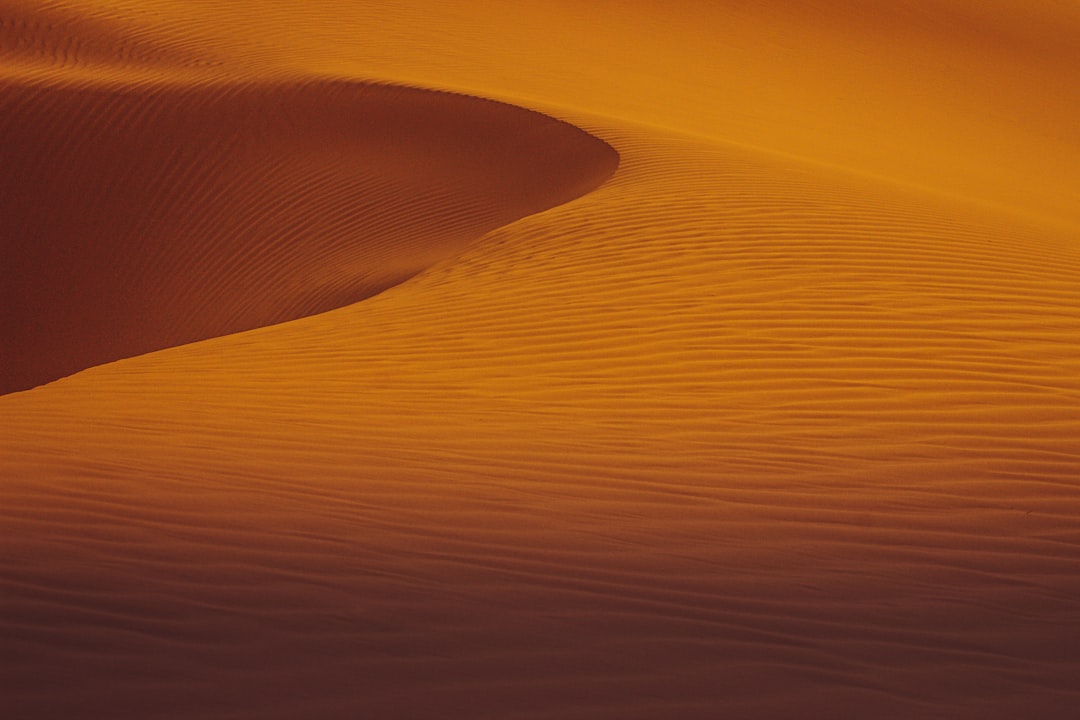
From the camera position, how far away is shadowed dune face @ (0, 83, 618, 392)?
10547 mm

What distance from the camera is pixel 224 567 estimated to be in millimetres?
3389

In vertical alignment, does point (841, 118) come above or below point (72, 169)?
above

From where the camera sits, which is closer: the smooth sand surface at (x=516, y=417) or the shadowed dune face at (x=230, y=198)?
the smooth sand surface at (x=516, y=417)

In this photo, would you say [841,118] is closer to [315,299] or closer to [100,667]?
[315,299]

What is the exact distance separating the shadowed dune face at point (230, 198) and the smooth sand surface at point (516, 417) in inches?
2.0

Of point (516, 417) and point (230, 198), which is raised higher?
point (230, 198)

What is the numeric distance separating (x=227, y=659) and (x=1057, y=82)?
77.4 feet

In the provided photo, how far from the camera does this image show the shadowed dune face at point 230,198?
10547 mm

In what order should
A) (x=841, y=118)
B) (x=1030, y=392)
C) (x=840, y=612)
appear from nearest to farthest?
(x=840, y=612) → (x=1030, y=392) → (x=841, y=118)

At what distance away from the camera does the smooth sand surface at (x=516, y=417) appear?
2.90 m

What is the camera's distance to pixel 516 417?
5.38m

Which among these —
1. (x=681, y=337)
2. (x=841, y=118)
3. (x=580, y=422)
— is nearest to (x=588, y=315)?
(x=681, y=337)

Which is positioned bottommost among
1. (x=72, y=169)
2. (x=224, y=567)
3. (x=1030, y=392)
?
(x=224, y=567)

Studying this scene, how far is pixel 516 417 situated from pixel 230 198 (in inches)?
292
